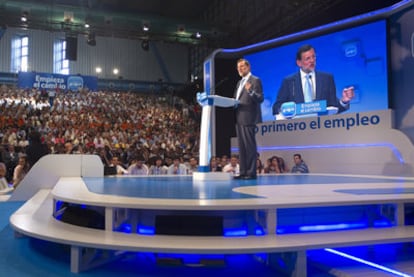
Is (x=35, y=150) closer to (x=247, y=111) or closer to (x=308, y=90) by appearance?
Result: (x=247, y=111)

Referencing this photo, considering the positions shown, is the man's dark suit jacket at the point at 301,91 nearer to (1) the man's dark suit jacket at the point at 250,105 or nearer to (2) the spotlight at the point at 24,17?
(1) the man's dark suit jacket at the point at 250,105

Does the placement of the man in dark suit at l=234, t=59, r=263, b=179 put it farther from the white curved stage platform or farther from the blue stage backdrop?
the blue stage backdrop

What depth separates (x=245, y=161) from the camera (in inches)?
182

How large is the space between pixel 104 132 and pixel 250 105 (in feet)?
28.8

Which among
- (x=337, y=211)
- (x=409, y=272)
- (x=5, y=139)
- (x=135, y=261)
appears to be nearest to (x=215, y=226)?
(x=135, y=261)

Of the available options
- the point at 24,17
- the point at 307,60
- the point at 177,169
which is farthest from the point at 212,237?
the point at 24,17

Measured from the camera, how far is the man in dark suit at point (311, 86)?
320 inches

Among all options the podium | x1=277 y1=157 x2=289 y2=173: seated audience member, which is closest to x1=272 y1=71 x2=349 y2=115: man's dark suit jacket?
x1=277 y1=157 x2=289 y2=173: seated audience member

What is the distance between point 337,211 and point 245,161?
195 centimetres

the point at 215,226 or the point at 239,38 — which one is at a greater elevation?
the point at 239,38

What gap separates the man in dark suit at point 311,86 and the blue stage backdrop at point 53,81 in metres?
12.3

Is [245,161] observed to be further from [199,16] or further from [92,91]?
[199,16]

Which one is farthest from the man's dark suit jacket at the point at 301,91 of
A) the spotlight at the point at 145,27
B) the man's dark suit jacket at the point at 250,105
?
the spotlight at the point at 145,27

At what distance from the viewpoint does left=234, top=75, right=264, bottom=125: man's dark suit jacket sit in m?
4.45
